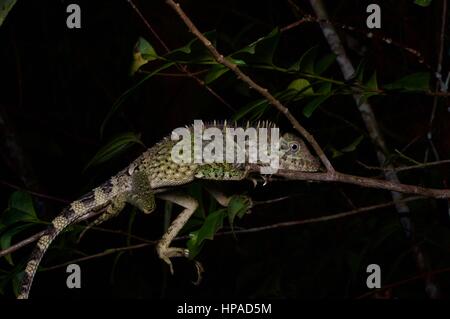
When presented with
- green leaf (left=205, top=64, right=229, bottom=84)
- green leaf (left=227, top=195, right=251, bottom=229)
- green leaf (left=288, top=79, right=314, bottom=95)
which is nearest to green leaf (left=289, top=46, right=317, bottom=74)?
green leaf (left=288, top=79, right=314, bottom=95)

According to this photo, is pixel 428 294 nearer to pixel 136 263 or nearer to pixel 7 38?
pixel 136 263

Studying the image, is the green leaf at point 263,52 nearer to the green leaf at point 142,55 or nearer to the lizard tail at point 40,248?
the green leaf at point 142,55

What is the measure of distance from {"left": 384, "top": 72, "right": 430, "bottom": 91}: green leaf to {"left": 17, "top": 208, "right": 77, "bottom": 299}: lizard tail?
760mm

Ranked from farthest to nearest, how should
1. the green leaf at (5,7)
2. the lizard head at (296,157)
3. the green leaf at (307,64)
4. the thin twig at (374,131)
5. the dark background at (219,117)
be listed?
1. the dark background at (219,117)
2. the thin twig at (374,131)
3. the lizard head at (296,157)
4. the green leaf at (307,64)
5. the green leaf at (5,7)

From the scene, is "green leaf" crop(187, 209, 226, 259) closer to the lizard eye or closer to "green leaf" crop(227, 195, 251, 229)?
"green leaf" crop(227, 195, 251, 229)

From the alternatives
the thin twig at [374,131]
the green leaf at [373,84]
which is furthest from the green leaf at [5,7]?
the thin twig at [374,131]

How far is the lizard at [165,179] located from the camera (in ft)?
5.12

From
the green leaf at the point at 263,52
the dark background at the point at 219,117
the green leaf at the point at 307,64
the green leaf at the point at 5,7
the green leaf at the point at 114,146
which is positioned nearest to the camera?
the green leaf at the point at 5,7

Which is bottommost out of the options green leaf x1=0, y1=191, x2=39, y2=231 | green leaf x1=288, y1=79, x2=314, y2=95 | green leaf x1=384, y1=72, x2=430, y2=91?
green leaf x1=0, y1=191, x2=39, y2=231

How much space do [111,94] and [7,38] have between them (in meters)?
0.53

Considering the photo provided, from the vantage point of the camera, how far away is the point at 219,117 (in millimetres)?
2584

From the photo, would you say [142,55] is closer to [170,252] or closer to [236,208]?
[236,208]

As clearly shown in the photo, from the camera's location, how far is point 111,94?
8.72ft

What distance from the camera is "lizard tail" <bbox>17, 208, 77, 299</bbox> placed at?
1.41m
